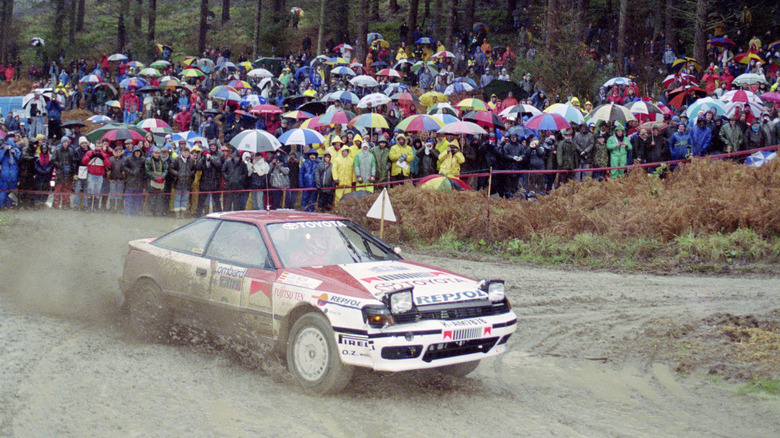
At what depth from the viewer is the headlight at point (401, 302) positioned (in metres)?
6.38

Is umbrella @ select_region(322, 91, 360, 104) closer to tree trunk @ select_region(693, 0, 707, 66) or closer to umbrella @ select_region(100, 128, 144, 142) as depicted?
umbrella @ select_region(100, 128, 144, 142)

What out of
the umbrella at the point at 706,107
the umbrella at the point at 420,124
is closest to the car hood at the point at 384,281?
the umbrella at the point at 420,124

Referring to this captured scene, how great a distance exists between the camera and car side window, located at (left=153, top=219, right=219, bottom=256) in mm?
8172

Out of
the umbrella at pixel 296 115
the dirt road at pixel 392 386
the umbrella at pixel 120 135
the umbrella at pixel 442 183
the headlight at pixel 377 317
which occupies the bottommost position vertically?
the dirt road at pixel 392 386

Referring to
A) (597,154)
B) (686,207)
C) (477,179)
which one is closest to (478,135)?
(477,179)

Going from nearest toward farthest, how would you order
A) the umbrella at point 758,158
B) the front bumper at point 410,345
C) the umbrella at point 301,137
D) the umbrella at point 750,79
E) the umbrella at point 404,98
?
1. the front bumper at point 410,345
2. the umbrella at point 758,158
3. the umbrella at point 301,137
4. the umbrella at point 750,79
5. the umbrella at point 404,98

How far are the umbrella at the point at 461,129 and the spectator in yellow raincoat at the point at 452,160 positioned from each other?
0.31 meters

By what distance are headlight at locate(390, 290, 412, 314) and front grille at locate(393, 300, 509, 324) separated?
0.15ft

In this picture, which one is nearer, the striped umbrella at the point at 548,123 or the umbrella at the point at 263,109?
the striped umbrella at the point at 548,123

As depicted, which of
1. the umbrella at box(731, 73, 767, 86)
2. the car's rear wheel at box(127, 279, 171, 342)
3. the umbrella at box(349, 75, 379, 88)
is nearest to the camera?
the car's rear wheel at box(127, 279, 171, 342)

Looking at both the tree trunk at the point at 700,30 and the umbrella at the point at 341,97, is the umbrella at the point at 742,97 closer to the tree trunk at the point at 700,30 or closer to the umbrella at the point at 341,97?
the tree trunk at the point at 700,30

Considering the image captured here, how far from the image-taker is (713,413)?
651cm

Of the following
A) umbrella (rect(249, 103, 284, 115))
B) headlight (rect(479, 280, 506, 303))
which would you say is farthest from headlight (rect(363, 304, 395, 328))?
umbrella (rect(249, 103, 284, 115))

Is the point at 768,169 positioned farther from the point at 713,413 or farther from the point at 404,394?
the point at 404,394
